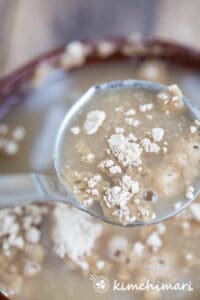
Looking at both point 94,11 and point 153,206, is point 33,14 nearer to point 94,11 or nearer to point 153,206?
point 94,11

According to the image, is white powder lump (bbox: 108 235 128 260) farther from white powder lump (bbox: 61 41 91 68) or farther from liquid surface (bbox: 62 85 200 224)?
white powder lump (bbox: 61 41 91 68)

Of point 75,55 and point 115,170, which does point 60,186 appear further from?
point 75,55

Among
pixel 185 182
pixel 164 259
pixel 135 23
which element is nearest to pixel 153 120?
pixel 185 182

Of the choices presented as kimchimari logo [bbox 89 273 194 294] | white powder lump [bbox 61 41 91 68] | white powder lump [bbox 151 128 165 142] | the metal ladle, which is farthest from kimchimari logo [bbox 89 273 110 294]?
white powder lump [bbox 61 41 91 68]

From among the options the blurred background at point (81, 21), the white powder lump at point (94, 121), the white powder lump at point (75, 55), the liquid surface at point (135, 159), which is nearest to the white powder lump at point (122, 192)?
the liquid surface at point (135, 159)

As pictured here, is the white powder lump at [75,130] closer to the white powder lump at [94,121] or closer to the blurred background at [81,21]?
the white powder lump at [94,121]

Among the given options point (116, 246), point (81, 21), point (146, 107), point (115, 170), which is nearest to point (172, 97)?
point (146, 107)
